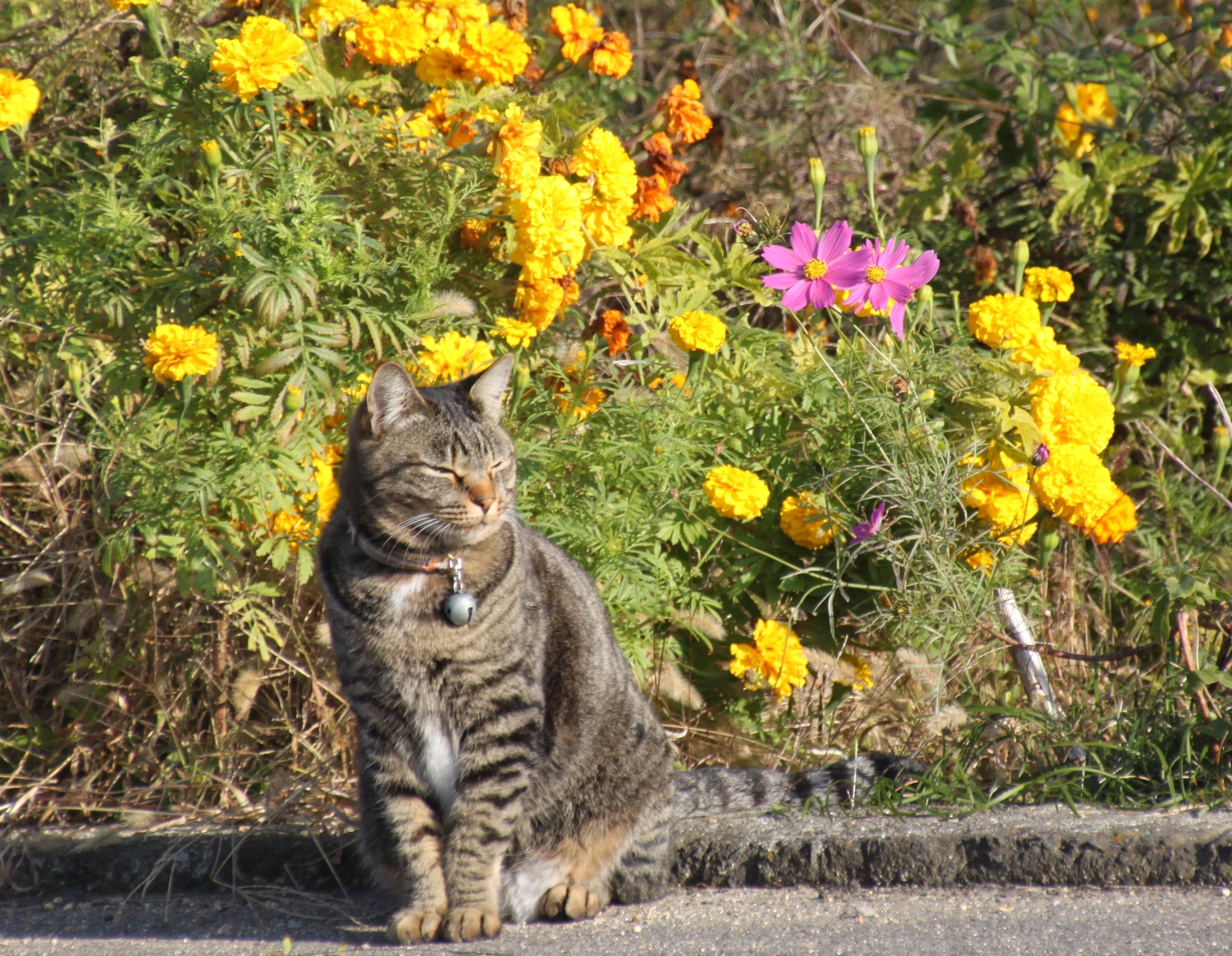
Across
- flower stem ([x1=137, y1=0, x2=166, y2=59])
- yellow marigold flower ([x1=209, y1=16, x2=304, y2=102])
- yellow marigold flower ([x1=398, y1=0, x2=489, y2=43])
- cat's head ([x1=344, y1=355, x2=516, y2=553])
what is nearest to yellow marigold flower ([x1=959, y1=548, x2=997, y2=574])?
cat's head ([x1=344, y1=355, x2=516, y2=553])

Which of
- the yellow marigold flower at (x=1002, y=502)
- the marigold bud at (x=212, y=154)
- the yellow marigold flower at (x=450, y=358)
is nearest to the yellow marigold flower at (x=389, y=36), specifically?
the marigold bud at (x=212, y=154)

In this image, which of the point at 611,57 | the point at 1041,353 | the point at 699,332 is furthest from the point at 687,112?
the point at 1041,353

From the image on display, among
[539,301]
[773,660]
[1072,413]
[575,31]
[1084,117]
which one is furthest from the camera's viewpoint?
[1084,117]

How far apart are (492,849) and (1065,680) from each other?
1.70m

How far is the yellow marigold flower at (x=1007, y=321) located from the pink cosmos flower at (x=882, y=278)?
34cm

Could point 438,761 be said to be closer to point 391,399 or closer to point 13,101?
point 391,399

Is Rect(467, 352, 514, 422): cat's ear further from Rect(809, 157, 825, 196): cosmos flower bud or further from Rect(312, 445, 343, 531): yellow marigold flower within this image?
Rect(809, 157, 825, 196): cosmos flower bud

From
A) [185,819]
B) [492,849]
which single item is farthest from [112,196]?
[492,849]

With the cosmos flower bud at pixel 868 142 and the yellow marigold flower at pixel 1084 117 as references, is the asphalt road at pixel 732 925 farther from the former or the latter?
the yellow marigold flower at pixel 1084 117

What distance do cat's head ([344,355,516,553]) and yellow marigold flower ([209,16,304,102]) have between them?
82 cm

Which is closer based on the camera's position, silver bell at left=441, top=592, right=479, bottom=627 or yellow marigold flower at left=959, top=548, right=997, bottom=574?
silver bell at left=441, top=592, right=479, bottom=627

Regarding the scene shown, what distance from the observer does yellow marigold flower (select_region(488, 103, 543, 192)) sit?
119 inches

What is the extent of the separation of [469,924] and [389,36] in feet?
7.17

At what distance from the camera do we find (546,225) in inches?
115
